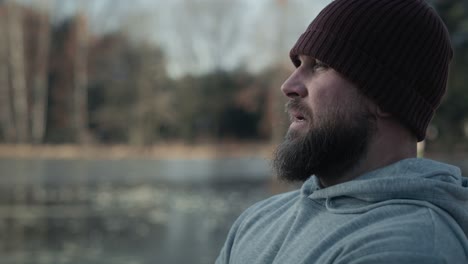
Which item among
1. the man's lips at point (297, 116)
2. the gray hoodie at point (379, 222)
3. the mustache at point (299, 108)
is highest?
the mustache at point (299, 108)

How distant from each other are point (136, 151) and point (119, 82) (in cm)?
351

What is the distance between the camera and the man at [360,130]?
1.25m

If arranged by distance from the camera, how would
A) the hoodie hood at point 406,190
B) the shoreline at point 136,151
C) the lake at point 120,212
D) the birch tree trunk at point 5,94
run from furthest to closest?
the birch tree trunk at point 5,94
the shoreline at point 136,151
the lake at point 120,212
the hoodie hood at point 406,190

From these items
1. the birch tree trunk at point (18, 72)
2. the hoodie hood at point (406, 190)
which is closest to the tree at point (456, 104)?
the hoodie hood at point (406, 190)

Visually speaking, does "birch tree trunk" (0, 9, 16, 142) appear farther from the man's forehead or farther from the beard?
the beard

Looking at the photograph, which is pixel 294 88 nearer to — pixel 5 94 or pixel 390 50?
pixel 390 50

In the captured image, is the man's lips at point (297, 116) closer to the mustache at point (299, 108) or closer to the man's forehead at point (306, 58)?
the mustache at point (299, 108)

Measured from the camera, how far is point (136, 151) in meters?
25.4

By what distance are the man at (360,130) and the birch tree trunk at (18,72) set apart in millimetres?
24762

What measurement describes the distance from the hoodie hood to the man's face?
0.06 m

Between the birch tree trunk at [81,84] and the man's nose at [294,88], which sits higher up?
the man's nose at [294,88]

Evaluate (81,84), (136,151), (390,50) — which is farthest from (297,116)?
(81,84)

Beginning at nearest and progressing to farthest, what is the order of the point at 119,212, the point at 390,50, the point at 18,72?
the point at 390,50 < the point at 119,212 < the point at 18,72

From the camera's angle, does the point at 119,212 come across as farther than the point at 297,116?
Yes
